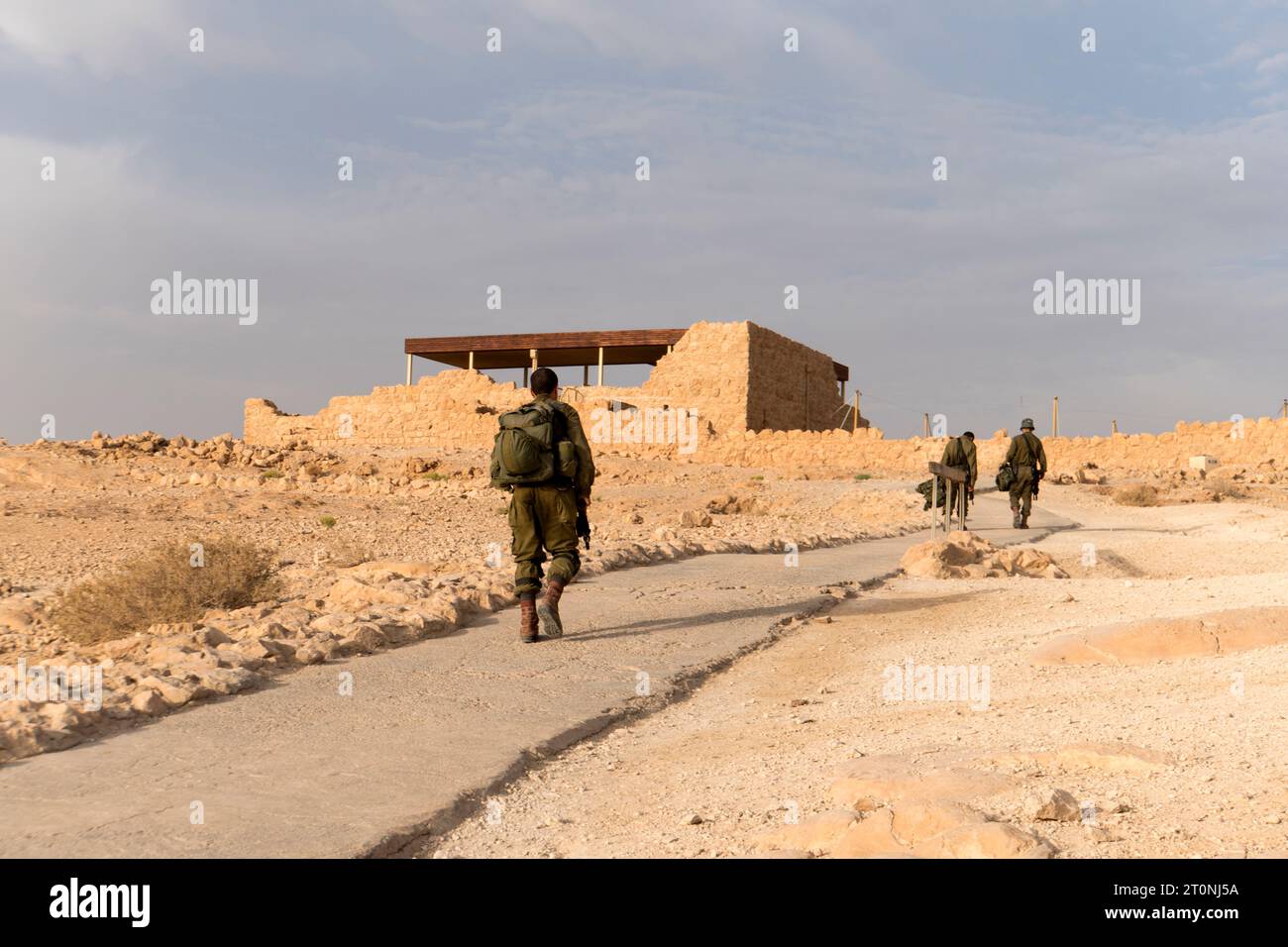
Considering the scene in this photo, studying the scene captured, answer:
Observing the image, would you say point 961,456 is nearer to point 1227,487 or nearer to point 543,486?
point 543,486

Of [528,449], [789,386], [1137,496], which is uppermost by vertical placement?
[789,386]

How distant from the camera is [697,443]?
109 ft

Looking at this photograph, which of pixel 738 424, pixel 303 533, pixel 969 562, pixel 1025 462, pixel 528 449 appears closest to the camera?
pixel 528 449

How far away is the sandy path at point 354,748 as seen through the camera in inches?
131

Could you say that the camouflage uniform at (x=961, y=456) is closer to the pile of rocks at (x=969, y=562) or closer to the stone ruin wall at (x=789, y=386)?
the pile of rocks at (x=969, y=562)

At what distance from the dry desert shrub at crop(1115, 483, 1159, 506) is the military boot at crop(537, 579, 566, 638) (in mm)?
19262

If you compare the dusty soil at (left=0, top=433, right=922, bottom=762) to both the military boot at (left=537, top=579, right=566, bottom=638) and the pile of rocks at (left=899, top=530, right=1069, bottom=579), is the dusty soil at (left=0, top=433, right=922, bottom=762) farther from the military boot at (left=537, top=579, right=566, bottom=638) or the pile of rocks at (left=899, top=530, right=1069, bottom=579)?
the pile of rocks at (left=899, top=530, right=1069, bottom=579)

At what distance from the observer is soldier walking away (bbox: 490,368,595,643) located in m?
6.55

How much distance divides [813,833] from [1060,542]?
41.6 feet

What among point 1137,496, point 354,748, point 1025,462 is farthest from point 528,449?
point 1137,496

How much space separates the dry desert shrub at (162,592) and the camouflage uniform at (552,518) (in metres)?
3.29

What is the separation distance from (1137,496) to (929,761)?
21.2 meters

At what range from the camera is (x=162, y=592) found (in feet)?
28.2
